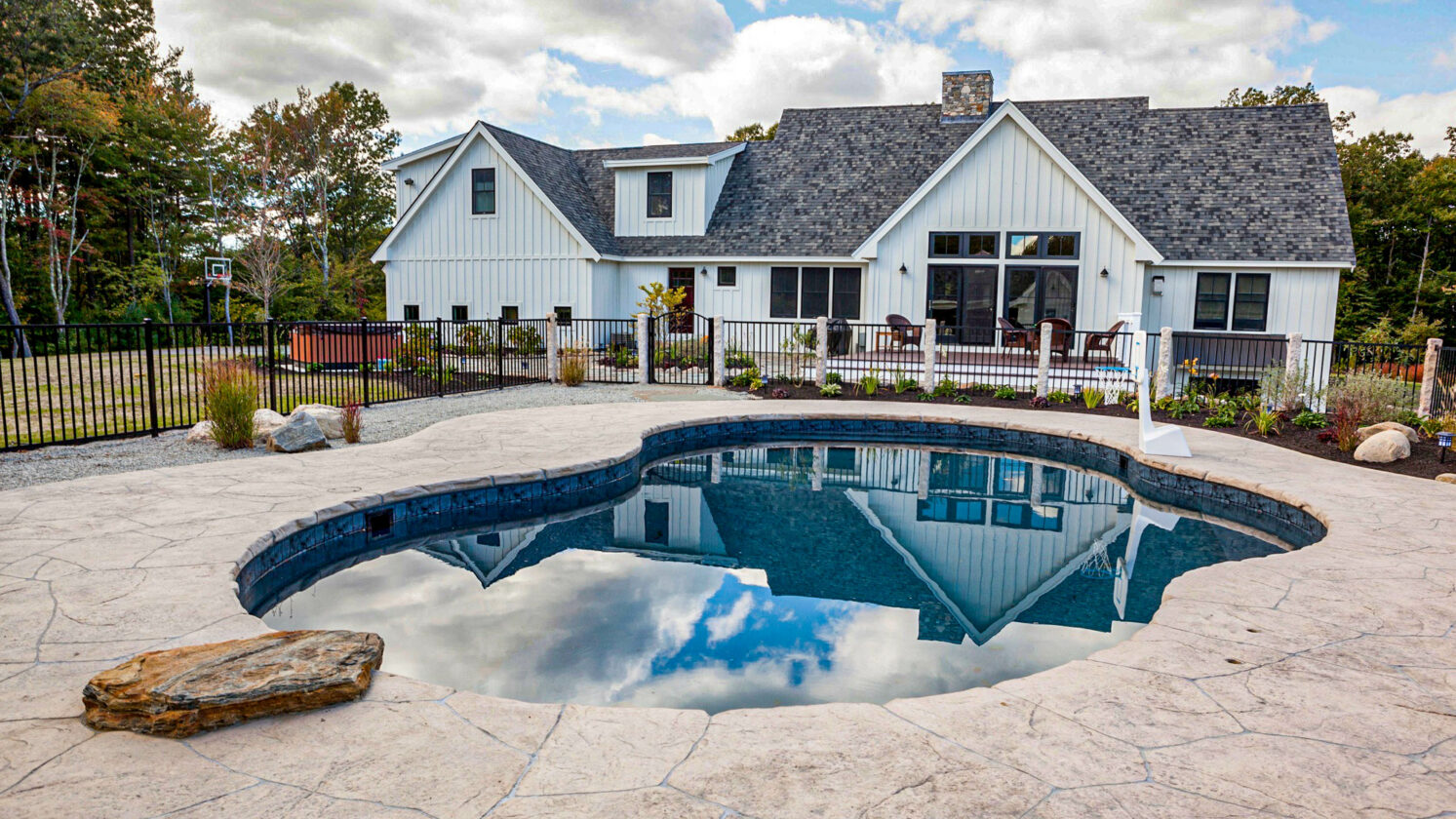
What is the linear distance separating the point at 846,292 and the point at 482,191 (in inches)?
401

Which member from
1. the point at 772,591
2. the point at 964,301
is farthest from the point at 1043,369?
the point at 772,591

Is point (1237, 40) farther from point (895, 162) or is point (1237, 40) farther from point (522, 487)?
point (522, 487)

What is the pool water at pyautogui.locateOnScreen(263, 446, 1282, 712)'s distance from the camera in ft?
16.3

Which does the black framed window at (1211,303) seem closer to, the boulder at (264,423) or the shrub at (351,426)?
the shrub at (351,426)

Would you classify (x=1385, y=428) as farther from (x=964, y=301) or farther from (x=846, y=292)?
(x=846, y=292)

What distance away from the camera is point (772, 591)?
6566 millimetres

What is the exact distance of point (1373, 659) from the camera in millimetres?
4074

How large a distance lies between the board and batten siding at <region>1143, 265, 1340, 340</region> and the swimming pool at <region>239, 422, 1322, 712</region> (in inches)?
405

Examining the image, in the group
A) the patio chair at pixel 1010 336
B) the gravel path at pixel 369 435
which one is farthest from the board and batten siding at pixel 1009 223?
the gravel path at pixel 369 435

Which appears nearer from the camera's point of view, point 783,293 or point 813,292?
point 813,292

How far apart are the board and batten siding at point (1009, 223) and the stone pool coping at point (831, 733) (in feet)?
44.5

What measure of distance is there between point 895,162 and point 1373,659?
1969 centimetres

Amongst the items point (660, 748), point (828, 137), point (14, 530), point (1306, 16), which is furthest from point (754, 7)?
point (660, 748)

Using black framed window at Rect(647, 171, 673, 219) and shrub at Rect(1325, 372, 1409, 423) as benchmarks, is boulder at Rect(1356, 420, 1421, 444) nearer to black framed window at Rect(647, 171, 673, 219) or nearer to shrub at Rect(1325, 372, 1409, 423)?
shrub at Rect(1325, 372, 1409, 423)
